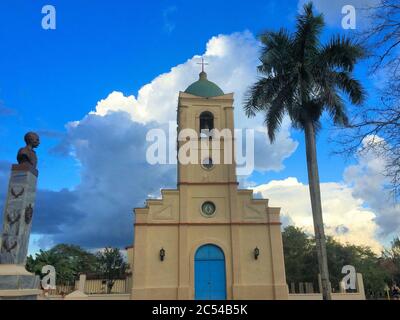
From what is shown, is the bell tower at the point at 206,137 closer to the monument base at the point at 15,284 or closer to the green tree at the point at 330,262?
the monument base at the point at 15,284

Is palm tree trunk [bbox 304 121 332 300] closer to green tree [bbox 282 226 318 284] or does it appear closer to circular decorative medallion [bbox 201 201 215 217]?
circular decorative medallion [bbox 201 201 215 217]

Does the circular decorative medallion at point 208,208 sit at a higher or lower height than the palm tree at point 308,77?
lower

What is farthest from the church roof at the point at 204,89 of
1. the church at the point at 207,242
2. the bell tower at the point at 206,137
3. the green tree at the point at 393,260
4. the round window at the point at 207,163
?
the green tree at the point at 393,260

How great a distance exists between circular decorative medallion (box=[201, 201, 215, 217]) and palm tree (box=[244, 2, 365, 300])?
6.78 metres

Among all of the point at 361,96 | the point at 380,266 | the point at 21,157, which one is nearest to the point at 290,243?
the point at 380,266

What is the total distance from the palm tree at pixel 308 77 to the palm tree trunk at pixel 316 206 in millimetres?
45

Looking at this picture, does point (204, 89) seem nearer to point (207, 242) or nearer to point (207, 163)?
point (207, 163)

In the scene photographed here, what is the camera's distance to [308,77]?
52.0 ft

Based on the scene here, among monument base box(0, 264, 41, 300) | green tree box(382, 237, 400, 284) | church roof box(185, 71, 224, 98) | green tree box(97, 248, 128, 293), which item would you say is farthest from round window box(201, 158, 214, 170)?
green tree box(382, 237, 400, 284)

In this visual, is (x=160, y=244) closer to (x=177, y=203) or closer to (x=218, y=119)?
(x=177, y=203)

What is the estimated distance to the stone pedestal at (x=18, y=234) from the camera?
314 inches

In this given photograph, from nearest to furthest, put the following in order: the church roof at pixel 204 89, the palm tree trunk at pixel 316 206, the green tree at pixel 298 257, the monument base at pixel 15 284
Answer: the monument base at pixel 15 284, the palm tree trunk at pixel 316 206, the church roof at pixel 204 89, the green tree at pixel 298 257

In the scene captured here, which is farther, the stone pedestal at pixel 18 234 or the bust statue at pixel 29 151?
the bust statue at pixel 29 151
